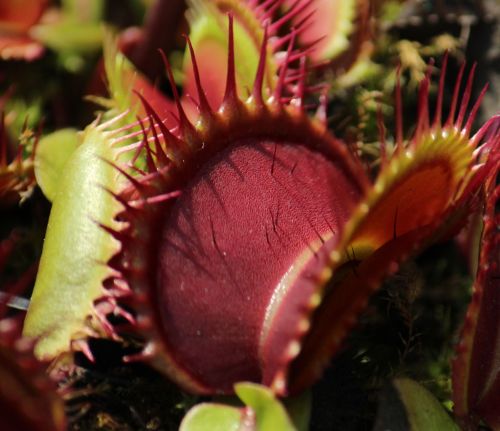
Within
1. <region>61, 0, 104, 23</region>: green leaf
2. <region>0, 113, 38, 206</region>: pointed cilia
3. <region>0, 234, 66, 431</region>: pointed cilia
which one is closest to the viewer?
<region>0, 234, 66, 431</region>: pointed cilia

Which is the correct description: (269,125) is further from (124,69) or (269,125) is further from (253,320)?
(124,69)

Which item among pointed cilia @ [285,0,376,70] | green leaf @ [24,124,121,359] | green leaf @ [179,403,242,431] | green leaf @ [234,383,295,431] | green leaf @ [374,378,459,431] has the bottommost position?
green leaf @ [374,378,459,431]

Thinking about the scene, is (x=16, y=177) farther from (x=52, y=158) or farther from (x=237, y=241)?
(x=237, y=241)

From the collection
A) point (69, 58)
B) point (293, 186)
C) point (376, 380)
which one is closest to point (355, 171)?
point (293, 186)

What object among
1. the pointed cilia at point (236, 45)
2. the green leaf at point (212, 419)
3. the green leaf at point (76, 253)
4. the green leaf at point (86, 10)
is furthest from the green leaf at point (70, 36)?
the green leaf at point (212, 419)

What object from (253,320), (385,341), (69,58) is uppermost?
(69,58)

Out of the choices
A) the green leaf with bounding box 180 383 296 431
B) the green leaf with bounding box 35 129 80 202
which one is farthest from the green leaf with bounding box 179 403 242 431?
the green leaf with bounding box 35 129 80 202

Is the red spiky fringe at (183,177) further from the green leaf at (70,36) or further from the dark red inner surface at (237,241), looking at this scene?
the green leaf at (70,36)

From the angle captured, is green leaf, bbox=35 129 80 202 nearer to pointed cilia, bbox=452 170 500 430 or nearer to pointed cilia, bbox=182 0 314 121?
pointed cilia, bbox=182 0 314 121
